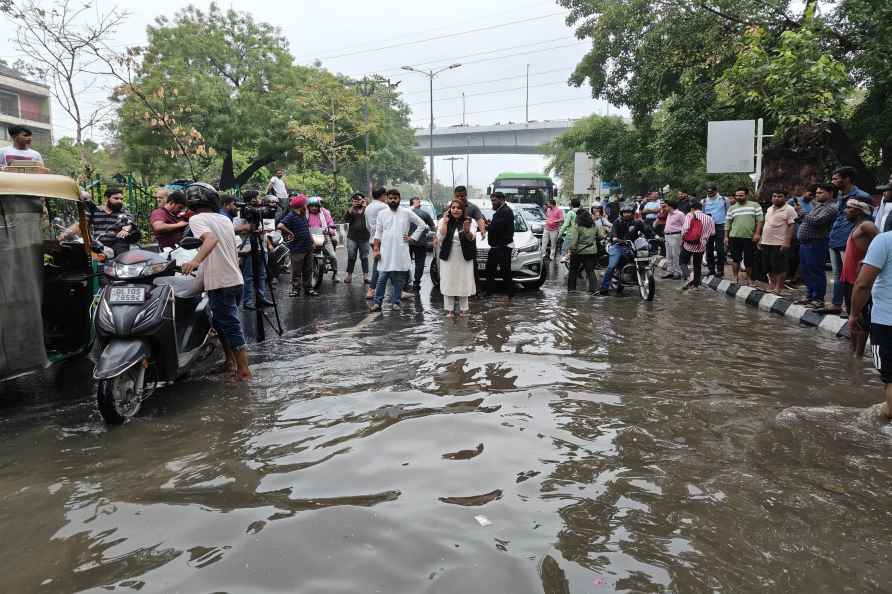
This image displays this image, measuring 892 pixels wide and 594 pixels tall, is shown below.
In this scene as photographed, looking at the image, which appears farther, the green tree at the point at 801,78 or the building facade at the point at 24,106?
the building facade at the point at 24,106

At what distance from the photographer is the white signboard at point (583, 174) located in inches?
1259

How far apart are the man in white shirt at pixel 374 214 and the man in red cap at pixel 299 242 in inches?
43.0

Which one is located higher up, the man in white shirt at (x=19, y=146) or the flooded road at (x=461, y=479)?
the man in white shirt at (x=19, y=146)

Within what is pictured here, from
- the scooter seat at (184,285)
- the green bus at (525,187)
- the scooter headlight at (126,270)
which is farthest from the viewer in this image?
the green bus at (525,187)

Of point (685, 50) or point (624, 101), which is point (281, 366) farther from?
point (624, 101)

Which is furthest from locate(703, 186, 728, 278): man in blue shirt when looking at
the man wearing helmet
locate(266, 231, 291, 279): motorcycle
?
the man wearing helmet

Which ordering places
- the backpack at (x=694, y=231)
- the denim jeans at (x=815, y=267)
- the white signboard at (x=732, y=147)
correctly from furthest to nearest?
1. the white signboard at (x=732, y=147)
2. the backpack at (x=694, y=231)
3. the denim jeans at (x=815, y=267)

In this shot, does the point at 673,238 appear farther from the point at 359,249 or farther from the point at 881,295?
the point at 881,295

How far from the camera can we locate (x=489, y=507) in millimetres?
3600

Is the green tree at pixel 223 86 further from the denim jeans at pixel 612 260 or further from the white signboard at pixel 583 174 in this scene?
the denim jeans at pixel 612 260

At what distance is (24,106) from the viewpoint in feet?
187

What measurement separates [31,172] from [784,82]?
13484 millimetres

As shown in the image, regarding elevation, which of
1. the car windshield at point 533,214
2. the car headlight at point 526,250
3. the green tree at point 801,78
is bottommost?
the car headlight at point 526,250

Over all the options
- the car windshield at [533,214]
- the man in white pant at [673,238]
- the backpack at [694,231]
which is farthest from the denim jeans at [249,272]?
the car windshield at [533,214]
